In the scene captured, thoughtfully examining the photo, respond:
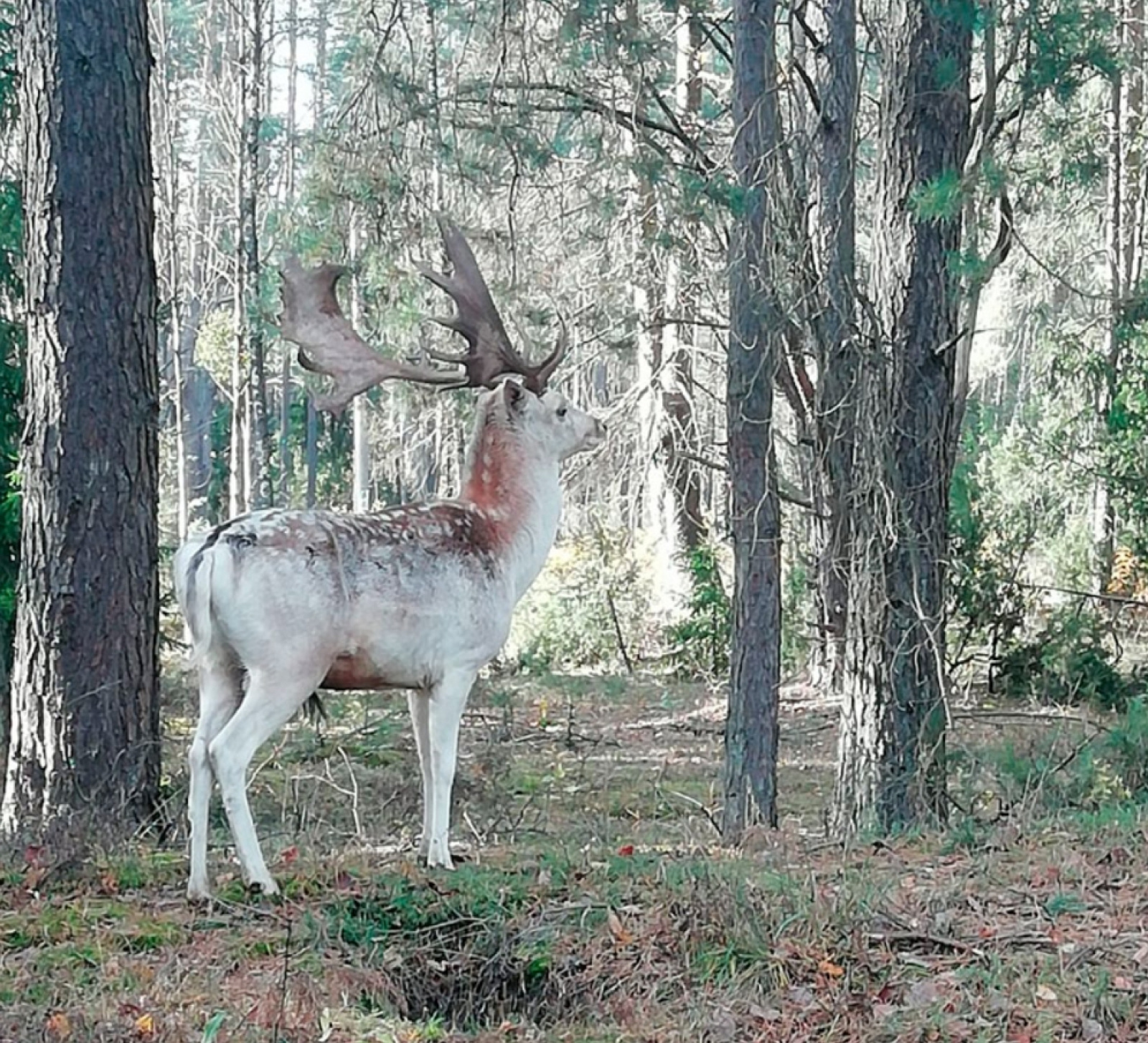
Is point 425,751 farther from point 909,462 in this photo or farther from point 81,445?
point 909,462

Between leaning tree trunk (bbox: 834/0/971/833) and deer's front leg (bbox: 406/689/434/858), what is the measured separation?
2.94m

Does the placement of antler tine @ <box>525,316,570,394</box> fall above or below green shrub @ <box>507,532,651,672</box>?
above

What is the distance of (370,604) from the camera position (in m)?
6.84

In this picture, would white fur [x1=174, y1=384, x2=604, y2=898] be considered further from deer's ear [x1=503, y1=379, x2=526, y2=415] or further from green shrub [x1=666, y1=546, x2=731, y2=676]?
green shrub [x1=666, y1=546, x2=731, y2=676]

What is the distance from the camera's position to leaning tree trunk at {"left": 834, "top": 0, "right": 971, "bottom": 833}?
29.4 ft

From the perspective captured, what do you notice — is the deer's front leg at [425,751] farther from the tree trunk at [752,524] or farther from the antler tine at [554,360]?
the tree trunk at [752,524]

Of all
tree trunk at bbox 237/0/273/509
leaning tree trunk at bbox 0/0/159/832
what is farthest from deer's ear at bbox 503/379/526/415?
tree trunk at bbox 237/0/273/509

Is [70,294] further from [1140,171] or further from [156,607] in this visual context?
[1140,171]

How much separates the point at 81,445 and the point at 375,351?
1.61 metres

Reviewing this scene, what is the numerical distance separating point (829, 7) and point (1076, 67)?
2676 millimetres

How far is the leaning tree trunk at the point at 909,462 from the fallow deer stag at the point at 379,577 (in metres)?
1.82

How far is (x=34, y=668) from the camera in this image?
7488 millimetres

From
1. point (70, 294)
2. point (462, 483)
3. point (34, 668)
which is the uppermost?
point (70, 294)

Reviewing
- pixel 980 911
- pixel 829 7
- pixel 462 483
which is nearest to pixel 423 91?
pixel 829 7
